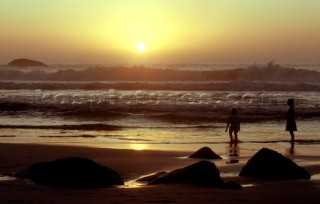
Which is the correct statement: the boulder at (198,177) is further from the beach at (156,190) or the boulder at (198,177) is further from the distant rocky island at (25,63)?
the distant rocky island at (25,63)

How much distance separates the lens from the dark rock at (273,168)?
33.1 feet

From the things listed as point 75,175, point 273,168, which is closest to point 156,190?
point 75,175

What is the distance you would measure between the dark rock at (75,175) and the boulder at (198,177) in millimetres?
757

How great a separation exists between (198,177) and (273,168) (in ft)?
5.85

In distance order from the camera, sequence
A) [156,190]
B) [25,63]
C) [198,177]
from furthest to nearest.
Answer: [25,63] < [198,177] < [156,190]

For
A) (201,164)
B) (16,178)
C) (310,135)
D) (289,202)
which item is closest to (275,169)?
(201,164)

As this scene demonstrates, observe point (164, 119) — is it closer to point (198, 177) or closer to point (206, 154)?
point (206, 154)

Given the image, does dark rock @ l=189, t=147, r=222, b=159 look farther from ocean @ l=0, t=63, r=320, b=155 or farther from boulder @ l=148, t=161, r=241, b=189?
boulder @ l=148, t=161, r=241, b=189

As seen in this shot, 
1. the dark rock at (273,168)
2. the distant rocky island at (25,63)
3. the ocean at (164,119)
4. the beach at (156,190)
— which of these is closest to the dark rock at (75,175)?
the beach at (156,190)

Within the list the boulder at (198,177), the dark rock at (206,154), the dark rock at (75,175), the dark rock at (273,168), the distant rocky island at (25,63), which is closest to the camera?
the boulder at (198,177)

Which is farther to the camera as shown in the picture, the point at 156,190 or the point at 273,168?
the point at 273,168

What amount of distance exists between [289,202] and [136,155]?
7.11 m

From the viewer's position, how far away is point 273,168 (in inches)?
400

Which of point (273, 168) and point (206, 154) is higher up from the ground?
point (273, 168)
